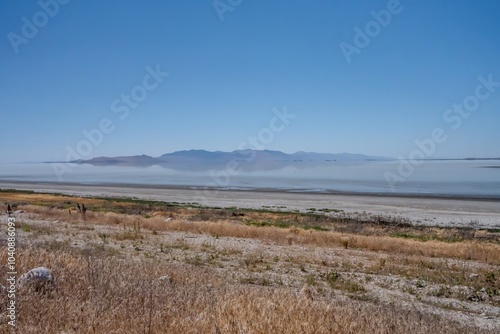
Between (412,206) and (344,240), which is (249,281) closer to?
(344,240)

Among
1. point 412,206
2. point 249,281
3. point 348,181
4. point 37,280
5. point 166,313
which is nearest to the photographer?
point 166,313

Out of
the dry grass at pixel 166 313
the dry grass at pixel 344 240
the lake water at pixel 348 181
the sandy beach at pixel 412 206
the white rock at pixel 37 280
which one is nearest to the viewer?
the dry grass at pixel 166 313

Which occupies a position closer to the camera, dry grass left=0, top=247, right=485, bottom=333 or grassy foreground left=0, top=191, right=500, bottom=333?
dry grass left=0, top=247, right=485, bottom=333

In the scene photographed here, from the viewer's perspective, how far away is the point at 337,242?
2041cm

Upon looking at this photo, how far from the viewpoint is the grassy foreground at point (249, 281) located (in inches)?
159

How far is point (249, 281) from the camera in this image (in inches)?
431

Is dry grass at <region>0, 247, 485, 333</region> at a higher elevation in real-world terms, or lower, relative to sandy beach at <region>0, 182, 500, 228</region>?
higher

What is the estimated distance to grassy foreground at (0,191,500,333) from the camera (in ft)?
13.2

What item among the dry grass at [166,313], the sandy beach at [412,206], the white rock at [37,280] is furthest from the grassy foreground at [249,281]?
the sandy beach at [412,206]

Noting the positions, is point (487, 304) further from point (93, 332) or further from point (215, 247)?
point (215, 247)

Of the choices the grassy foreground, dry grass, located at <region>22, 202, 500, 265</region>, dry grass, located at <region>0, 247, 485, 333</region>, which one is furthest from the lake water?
dry grass, located at <region>0, 247, 485, 333</region>

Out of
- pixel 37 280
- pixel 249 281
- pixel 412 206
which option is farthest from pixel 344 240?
pixel 412 206

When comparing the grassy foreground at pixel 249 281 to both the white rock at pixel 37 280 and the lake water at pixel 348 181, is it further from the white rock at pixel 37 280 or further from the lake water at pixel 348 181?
the lake water at pixel 348 181

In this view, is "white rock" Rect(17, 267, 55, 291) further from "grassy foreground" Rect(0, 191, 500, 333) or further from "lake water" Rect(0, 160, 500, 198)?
"lake water" Rect(0, 160, 500, 198)
